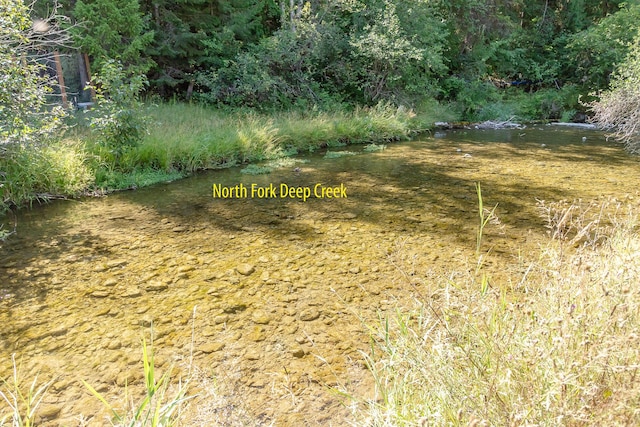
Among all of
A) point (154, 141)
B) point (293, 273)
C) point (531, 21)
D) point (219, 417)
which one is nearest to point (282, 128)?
point (154, 141)

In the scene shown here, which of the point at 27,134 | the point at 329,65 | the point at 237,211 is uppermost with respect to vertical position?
the point at 329,65

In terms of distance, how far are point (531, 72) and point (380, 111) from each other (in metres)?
12.7

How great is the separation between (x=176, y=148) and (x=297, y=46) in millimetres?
7570

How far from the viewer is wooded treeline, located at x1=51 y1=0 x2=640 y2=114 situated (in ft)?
38.6

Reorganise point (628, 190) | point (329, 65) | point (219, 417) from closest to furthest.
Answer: point (219, 417), point (628, 190), point (329, 65)

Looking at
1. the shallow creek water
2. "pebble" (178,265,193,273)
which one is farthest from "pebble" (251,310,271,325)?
"pebble" (178,265,193,273)

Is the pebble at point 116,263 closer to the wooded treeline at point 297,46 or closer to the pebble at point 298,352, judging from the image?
the pebble at point 298,352

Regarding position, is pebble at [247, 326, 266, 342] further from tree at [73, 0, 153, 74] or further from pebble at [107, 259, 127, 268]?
tree at [73, 0, 153, 74]

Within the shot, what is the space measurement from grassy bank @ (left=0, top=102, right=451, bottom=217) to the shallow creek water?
1.47 ft

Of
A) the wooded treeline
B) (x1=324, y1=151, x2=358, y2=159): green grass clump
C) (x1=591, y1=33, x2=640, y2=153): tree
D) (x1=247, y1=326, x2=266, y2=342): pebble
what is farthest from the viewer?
the wooded treeline

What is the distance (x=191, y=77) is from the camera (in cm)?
1406

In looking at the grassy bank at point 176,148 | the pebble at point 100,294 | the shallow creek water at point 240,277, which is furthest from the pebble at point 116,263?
the grassy bank at point 176,148

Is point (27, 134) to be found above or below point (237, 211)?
above

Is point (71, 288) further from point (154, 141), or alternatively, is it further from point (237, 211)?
point (154, 141)
